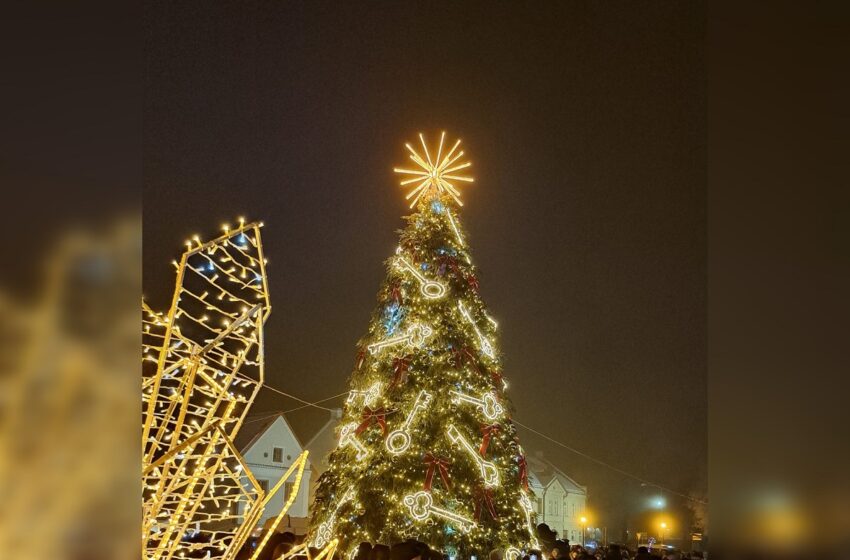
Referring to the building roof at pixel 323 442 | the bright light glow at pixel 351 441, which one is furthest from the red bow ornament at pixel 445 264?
the building roof at pixel 323 442

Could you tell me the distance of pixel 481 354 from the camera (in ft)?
38.8

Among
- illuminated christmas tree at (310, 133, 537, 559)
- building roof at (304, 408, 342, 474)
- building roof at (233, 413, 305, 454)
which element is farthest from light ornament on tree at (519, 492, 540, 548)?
building roof at (304, 408, 342, 474)

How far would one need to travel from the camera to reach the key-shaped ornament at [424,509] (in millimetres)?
10445

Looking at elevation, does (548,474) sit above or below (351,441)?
below

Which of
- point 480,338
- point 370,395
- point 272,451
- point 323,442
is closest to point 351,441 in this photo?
point 370,395

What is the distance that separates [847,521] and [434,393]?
9.80m

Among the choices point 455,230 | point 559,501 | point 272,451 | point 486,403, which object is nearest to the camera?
point 486,403

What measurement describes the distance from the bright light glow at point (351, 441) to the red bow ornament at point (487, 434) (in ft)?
5.75

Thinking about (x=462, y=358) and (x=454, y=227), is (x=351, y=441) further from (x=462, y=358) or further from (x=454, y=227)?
(x=454, y=227)

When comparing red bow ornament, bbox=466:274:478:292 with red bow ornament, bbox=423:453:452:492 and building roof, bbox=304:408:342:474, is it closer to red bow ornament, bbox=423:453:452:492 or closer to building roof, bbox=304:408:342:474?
red bow ornament, bbox=423:453:452:492

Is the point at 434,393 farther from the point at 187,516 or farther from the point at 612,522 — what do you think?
the point at 612,522

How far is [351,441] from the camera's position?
37.9ft

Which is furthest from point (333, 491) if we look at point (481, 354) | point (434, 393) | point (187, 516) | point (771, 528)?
point (771, 528)

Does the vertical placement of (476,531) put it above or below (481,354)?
below
